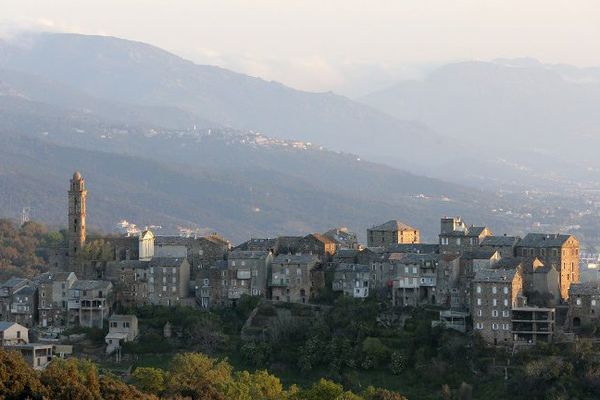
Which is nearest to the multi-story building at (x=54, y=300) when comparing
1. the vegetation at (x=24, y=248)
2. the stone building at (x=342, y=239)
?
the stone building at (x=342, y=239)

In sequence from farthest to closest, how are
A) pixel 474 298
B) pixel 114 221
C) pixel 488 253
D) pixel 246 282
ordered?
pixel 114 221 → pixel 246 282 → pixel 488 253 → pixel 474 298

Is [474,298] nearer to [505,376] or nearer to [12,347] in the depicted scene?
[505,376]

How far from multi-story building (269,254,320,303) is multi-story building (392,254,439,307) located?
530 centimetres

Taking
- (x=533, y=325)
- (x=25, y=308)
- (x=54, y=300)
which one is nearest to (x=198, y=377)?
(x=533, y=325)

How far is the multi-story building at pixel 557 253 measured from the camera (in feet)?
268

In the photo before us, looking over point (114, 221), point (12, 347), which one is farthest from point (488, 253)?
point (114, 221)

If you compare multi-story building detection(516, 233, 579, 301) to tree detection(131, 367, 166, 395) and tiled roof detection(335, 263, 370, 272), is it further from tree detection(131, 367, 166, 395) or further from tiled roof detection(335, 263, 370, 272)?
tree detection(131, 367, 166, 395)

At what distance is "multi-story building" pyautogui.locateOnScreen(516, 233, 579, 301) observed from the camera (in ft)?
268

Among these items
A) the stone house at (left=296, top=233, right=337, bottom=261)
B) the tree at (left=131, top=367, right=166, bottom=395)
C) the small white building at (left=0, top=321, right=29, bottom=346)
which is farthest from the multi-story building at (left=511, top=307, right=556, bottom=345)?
the small white building at (left=0, top=321, right=29, bottom=346)

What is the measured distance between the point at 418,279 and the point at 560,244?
719 cm

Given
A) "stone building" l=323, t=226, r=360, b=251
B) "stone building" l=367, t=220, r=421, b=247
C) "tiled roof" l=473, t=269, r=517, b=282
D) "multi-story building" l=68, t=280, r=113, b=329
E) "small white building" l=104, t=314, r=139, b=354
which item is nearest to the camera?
"tiled roof" l=473, t=269, r=517, b=282

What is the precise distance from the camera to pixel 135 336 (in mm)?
84812

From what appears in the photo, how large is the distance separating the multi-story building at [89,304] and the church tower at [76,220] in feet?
17.5

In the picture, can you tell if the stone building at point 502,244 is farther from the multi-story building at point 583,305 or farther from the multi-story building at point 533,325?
the multi-story building at point 533,325
